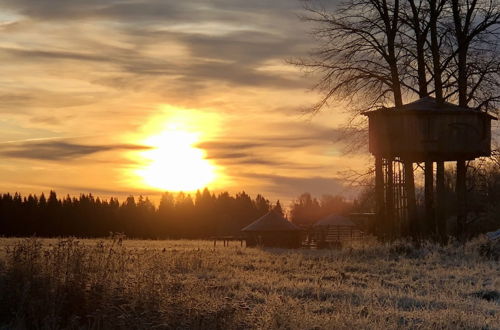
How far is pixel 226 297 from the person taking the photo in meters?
12.1

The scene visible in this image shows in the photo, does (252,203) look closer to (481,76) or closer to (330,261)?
(481,76)

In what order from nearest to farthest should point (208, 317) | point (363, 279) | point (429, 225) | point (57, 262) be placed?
point (208, 317), point (57, 262), point (363, 279), point (429, 225)

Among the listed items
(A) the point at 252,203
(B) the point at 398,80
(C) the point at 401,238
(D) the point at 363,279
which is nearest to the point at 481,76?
(B) the point at 398,80

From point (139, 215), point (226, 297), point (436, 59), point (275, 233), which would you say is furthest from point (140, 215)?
point (226, 297)

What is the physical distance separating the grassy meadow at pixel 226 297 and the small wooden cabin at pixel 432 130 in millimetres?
11280

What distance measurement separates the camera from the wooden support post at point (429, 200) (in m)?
30.6

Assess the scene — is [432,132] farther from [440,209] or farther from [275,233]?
[275,233]

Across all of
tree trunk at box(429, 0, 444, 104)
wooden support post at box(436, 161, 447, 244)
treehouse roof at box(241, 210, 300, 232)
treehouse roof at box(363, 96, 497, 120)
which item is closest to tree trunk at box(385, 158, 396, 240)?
wooden support post at box(436, 161, 447, 244)

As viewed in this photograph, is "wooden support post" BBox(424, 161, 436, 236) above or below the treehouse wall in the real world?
below

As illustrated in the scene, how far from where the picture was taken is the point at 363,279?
16594mm

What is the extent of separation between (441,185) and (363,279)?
56.5ft

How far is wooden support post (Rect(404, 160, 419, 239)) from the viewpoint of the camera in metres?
30.2

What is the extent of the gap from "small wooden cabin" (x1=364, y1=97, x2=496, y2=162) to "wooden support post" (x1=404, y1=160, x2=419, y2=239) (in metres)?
2.10

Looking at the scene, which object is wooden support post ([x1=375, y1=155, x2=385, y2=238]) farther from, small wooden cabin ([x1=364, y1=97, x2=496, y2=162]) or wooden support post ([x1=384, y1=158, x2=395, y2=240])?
small wooden cabin ([x1=364, y1=97, x2=496, y2=162])
